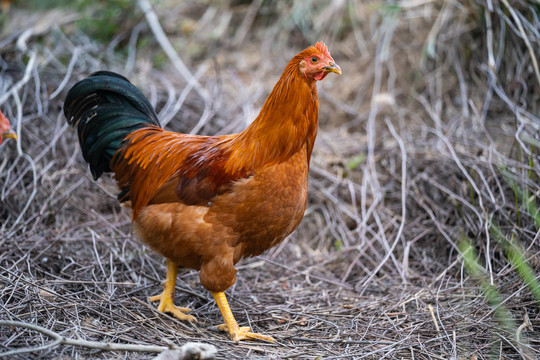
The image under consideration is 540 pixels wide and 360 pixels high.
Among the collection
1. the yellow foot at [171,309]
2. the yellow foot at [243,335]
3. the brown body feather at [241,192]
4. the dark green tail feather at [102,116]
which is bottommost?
the yellow foot at [243,335]

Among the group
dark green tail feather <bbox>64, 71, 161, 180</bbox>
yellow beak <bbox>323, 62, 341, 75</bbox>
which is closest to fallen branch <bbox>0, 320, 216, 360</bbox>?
dark green tail feather <bbox>64, 71, 161, 180</bbox>

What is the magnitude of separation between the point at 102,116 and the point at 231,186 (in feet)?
4.28

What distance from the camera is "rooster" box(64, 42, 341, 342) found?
11.0 feet

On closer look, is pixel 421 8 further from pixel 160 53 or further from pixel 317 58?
pixel 317 58

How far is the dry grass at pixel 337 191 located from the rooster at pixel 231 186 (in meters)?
0.55

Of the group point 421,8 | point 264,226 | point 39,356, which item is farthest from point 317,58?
point 421,8

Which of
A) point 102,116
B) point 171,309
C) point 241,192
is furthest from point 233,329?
point 102,116

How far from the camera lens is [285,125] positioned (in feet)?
11.2

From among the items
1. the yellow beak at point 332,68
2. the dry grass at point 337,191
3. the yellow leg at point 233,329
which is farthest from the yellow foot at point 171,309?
the yellow beak at point 332,68

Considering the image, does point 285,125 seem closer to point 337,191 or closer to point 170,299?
point 170,299

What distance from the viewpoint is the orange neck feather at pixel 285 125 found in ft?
11.1

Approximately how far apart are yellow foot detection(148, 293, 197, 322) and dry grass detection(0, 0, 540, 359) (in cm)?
11

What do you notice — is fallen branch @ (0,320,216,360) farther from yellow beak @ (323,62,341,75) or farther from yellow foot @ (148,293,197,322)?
yellow beak @ (323,62,341,75)

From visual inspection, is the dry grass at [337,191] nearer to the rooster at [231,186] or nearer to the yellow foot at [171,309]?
the yellow foot at [171,309]
